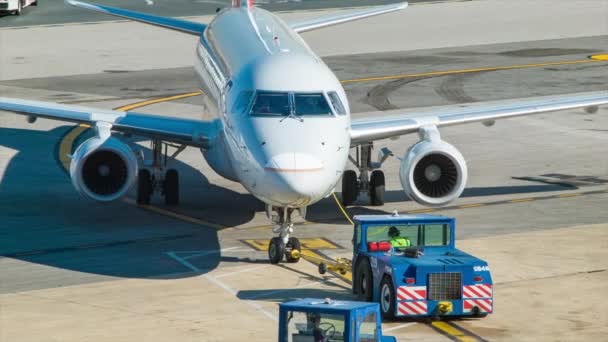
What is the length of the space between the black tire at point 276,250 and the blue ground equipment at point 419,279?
10.6ft

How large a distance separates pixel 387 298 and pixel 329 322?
5.30 metres

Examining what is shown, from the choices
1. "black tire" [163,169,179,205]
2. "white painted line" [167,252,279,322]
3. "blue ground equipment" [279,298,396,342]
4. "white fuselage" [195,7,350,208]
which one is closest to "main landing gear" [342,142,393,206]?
"white fuselage" [195,7,350,208]

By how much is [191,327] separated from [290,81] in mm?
8133

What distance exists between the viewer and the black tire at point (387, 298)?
27.1m

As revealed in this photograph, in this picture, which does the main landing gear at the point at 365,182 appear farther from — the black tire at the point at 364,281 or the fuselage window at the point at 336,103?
the black tire at the point at 364,281

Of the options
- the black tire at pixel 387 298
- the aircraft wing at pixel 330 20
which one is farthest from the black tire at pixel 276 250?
the aircraft wing at pixel 330 20

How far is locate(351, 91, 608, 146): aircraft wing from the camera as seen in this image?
122 ft

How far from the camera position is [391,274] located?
89.5ft

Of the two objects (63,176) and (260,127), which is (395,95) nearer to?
(63,176)

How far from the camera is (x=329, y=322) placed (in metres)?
22.5

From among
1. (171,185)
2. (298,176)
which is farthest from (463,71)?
(298,176)

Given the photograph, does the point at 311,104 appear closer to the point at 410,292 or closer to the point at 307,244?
the point at 307,244

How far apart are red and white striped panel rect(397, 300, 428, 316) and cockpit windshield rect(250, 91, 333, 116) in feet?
21.6

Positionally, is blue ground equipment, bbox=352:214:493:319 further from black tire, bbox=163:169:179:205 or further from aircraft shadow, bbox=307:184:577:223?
black tire, bbox=163:169:179:205
